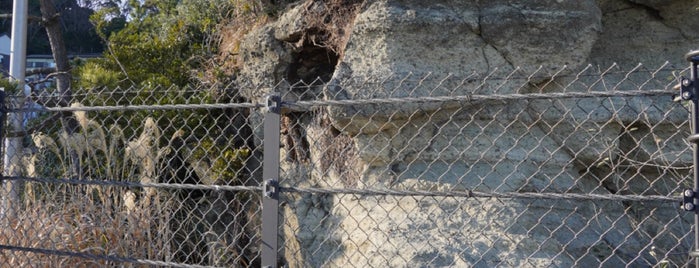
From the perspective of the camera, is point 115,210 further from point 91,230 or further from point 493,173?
point 493,173

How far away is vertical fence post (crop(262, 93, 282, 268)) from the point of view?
3.53 metres

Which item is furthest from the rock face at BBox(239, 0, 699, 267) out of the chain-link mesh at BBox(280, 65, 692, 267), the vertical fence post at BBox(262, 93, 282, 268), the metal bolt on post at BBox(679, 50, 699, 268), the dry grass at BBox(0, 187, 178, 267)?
the metal bolt on post at BBox(679, 50, 699, 268)

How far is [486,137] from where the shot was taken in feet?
16.3

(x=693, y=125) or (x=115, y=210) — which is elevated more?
(x=693, y=125)

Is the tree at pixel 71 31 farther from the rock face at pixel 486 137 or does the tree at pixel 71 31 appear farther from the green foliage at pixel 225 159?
the rock face at pixel 486 137

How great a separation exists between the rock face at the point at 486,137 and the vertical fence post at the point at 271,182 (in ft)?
3.71

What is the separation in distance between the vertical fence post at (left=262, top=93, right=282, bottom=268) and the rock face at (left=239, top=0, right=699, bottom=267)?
3.71 feet

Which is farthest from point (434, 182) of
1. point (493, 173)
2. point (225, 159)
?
point (225, 159)

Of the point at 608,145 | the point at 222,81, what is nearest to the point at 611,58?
the point at 608,145

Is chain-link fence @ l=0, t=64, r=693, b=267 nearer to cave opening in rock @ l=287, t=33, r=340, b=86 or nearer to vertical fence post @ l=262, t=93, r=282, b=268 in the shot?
cave opening in rock @ l=287, t=33, r=340, b=86

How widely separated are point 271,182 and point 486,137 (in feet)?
6.06

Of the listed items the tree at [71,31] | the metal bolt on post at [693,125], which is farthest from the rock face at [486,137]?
the tree at [71,31]

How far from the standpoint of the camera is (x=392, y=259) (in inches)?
184

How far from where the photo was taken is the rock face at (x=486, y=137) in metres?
4.74
